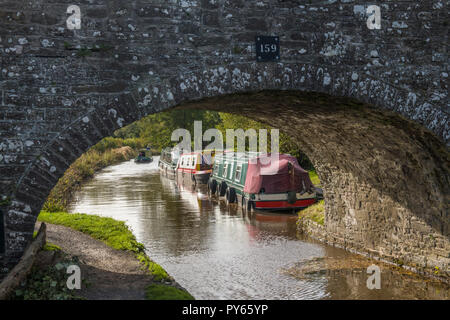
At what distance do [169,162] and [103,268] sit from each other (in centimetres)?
2186

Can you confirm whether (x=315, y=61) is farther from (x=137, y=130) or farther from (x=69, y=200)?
(x=137, y=130)

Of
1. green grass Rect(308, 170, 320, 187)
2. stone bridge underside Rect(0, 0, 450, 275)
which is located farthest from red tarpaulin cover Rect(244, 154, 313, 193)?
stone bridge underside Rect(0, 0, 450, 275)

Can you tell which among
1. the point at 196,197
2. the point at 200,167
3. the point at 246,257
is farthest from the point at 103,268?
the point at 200,167

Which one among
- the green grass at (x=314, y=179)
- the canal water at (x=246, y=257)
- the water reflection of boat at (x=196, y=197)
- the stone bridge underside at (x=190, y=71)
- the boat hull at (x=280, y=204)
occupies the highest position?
the stone bridge underside at (x=190, y=71)

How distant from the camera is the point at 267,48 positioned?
5715 millimetres

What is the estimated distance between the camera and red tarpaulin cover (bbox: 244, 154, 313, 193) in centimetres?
1366

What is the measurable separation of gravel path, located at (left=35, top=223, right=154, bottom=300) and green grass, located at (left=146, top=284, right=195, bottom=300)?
0.30 ft

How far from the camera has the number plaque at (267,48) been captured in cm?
568

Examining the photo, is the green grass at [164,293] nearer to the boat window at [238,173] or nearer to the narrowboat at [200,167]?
the boat window at [238,173]

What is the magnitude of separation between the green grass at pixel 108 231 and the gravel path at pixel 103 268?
15 centimetres

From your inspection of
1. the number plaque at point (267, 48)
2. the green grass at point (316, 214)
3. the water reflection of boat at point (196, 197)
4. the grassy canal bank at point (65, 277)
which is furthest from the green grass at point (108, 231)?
the water reflection of boat at point (196, 197)

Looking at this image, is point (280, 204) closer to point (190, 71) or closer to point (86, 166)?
point (190, 71)

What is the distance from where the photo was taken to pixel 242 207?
1538 cm
